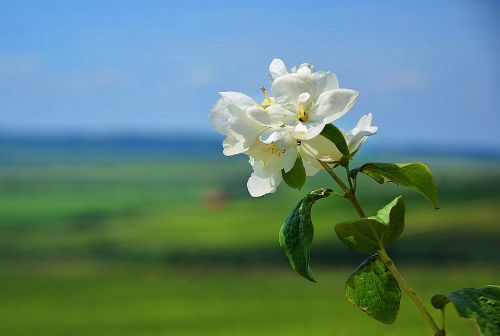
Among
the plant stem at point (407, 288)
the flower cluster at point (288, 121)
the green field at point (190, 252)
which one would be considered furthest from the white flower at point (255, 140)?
the green field at point (190, 252)

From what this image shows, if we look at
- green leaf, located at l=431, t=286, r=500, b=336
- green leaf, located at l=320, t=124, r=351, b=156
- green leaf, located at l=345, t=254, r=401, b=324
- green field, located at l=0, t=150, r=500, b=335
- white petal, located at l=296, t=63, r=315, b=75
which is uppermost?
white petal, located at l=296, t=63, r=315, b=75

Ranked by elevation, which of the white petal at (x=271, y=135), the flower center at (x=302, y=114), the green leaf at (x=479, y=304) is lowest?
the green leaf at (x=479, y=304)

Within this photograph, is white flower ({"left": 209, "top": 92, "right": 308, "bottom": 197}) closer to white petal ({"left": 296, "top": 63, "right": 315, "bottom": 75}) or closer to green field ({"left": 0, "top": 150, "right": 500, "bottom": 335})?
white petal ({"left": 296, "top": 63, "right": 315, "bottom": 75})

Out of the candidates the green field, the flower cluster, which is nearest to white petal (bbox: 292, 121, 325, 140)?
the flower cluster

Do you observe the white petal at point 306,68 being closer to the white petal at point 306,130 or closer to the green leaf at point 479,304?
the white petal at point 306,130

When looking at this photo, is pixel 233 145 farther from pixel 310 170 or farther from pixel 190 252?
pixel 190 252

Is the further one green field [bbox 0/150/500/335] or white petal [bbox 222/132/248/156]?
green field [bbox 0/150/500/335]
